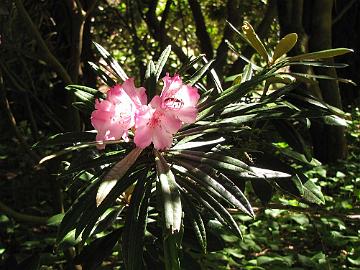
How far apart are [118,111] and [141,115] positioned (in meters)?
0.06

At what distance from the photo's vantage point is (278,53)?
1478mm

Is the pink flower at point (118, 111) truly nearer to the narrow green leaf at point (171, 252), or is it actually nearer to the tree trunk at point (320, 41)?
the narrow green leaf at point (171, 252)

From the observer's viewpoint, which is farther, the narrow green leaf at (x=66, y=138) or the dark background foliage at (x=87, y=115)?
the dark background foliage at (x=87, y=115)

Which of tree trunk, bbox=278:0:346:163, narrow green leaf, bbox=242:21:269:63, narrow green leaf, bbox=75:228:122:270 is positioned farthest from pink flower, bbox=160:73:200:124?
tree trunk, bbox=278:0:346:163

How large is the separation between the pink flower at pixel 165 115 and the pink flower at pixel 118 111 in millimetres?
27

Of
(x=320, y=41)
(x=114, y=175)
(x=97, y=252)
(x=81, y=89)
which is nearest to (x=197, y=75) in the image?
(x=81, y=89)

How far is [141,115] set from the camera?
1.07 metres

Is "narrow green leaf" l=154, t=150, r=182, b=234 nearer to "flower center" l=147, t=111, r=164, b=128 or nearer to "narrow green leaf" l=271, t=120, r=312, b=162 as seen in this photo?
"flower center" l=147, t=111, r=164, b=128

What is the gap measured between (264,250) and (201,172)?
2.04m

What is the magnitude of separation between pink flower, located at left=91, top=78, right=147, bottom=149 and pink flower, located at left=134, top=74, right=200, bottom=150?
27 millimetres

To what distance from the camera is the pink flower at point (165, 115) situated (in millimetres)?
1071

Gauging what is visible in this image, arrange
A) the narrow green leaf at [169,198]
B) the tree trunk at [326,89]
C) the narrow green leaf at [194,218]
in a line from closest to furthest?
the narrow green leaf at [169,198], the narrow green leaf at [194,218], the tree trunk at [326,89]

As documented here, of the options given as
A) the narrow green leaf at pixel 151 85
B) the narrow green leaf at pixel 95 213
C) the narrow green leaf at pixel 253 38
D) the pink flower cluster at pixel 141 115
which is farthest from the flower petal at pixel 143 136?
the narrow green leaf at pixel 253 38

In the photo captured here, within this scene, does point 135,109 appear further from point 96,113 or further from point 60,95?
point 60,95
